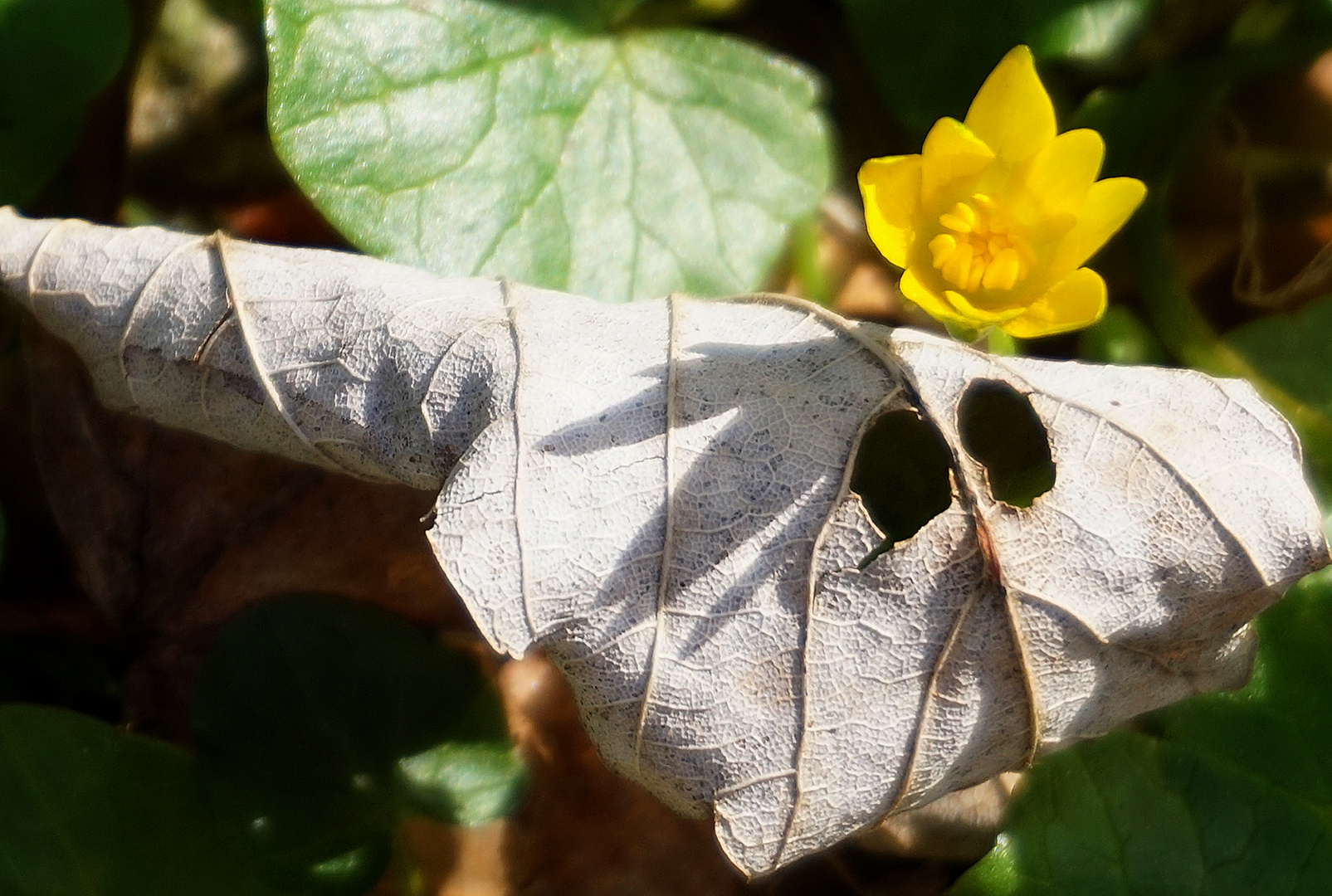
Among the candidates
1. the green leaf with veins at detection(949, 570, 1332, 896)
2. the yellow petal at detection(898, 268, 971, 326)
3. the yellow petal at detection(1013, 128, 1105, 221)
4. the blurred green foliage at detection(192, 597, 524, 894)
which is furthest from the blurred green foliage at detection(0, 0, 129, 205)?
the green leaf with veins at detection(949, 570, 1332, 896)

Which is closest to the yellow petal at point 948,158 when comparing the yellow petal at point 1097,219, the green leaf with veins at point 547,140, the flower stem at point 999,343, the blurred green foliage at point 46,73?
the yellow petal at point 1097,219

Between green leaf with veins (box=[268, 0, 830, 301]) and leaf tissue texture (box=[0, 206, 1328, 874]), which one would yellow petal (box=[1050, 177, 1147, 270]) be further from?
green leaf with veins (box=[268, 0, 830, 301])

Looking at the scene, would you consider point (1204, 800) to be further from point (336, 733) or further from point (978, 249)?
point (336, 733)

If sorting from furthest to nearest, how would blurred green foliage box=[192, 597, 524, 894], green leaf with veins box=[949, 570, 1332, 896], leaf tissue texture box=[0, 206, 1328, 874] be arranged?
blurred green foliage box=[192, 597, 524, 894], green leaf with veins box=[949, 570, 1332, 896], leaf tissue texture box=[0, 206, 1328, 874]

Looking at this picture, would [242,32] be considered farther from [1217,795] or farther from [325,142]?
[1217,795]

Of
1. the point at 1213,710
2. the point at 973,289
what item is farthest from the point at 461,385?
the point at 1213,710

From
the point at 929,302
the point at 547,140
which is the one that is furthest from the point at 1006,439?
the point at 547,140
